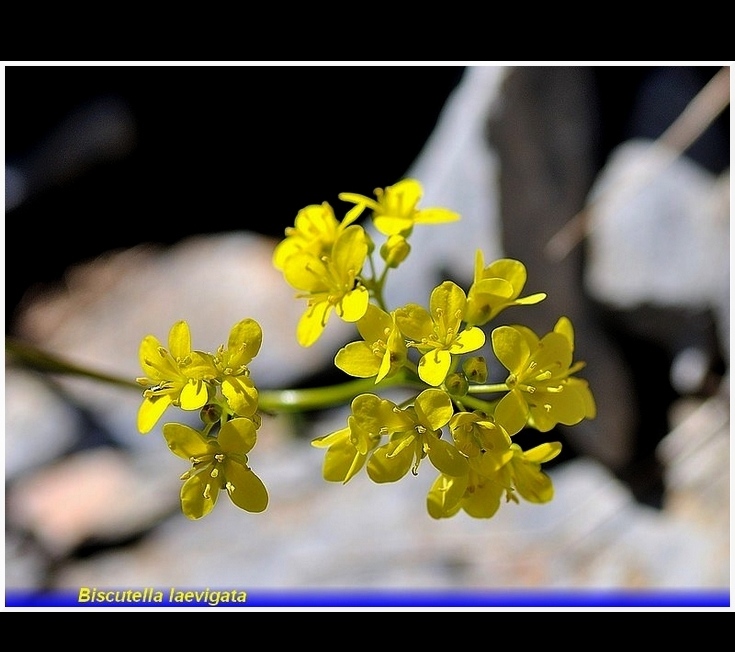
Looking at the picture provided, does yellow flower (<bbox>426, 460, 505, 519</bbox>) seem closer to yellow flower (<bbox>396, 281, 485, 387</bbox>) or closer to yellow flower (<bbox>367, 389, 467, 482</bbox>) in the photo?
yellow flower (<bbox>367, 389, 467, 482</bbox>)

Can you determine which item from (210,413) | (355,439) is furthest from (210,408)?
(355,439)

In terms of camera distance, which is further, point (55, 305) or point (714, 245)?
point (55, 305)

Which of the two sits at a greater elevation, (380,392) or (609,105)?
(609,105)

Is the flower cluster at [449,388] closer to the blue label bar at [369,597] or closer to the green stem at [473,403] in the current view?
the green stem at [473,403]

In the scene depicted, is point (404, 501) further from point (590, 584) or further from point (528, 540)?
point (590, 584)

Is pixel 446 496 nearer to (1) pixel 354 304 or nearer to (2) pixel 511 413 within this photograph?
(2) pixel 511 413

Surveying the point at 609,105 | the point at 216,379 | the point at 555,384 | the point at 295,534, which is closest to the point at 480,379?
the point at 555,384

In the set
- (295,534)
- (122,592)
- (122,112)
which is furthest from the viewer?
(122,112)
